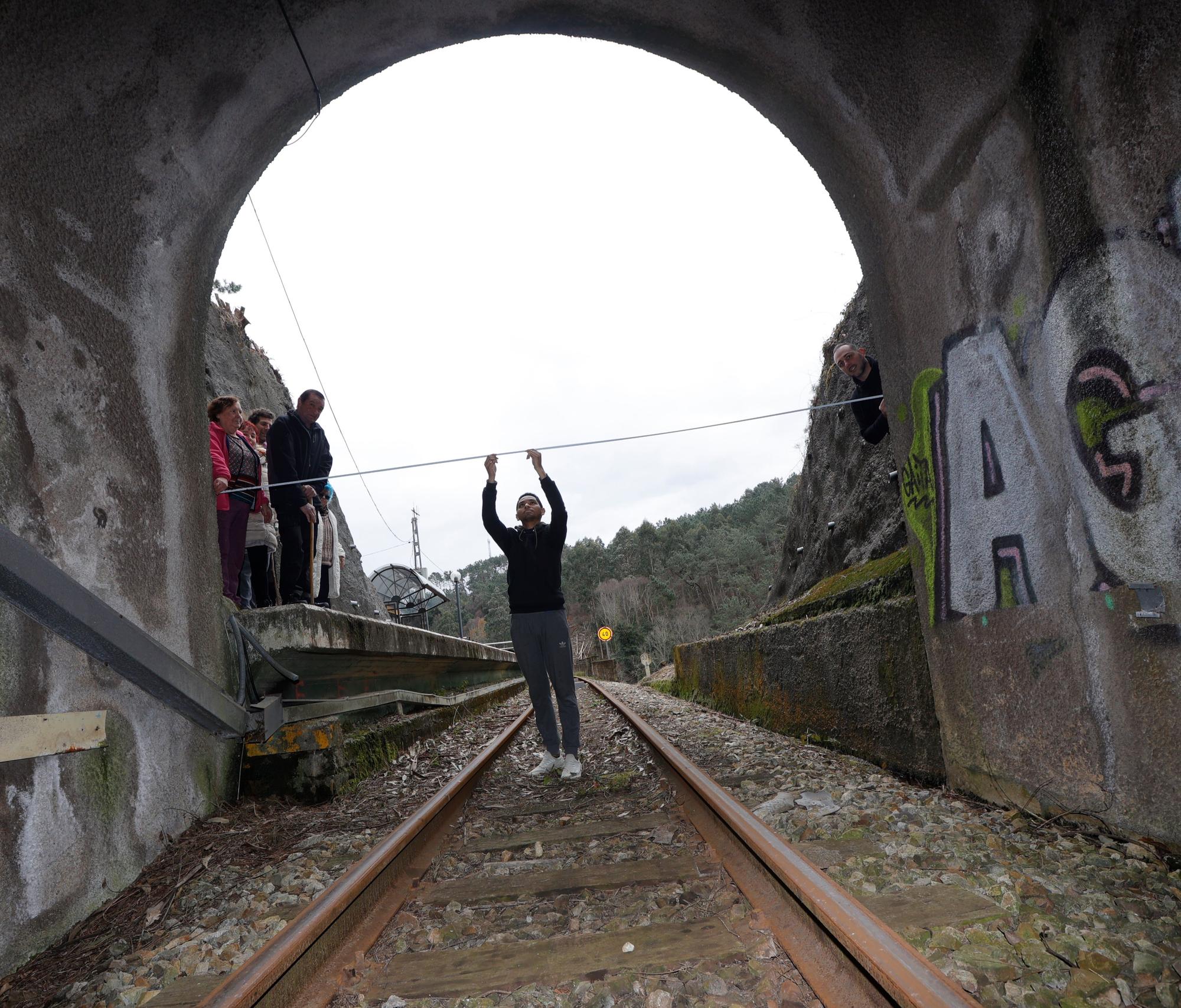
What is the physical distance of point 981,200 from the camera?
3029 mm

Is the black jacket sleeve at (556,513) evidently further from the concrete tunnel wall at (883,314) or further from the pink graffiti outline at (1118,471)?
the pink graffiti outline at (1118,471)

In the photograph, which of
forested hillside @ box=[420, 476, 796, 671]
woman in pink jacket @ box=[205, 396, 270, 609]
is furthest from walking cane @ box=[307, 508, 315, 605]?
forested hillside @ box=[420, 476, 796, 671]

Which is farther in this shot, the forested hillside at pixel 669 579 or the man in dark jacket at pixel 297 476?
the forested hillside at pixel 669 579

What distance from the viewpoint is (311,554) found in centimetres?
539

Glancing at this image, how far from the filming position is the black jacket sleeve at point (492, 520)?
518 cm

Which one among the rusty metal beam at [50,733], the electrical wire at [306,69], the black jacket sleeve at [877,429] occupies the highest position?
the electrical wire at [306,69]

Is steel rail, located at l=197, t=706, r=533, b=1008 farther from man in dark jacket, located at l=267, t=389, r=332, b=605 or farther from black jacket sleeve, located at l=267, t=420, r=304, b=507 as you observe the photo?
black jacket sleeve, located at l=267, t=420, r=304, b=507

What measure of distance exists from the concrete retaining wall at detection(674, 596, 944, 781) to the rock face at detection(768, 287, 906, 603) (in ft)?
3.33

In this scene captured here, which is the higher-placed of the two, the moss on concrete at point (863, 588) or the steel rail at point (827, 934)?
the moss on concrete at point (863, 588)

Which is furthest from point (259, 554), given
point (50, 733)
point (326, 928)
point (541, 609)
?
point (326, 928)

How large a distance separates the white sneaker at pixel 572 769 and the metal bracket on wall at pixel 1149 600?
3630 millimetres

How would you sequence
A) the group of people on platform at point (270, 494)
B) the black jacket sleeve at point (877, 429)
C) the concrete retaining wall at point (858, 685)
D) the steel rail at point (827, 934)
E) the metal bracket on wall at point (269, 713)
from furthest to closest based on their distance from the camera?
the group of people on platform at point (270, 494) < the black jacket sleeve at point (877, 429) < the metal bracket on wall at point (269, 713) < the concrete retaining wall at point (858, 685) < the steel rail at point (827, 934)

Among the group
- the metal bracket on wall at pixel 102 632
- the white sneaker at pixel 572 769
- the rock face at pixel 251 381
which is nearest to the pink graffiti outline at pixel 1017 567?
the white sneaker at pixel 572 769

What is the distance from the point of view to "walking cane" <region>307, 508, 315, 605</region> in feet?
17.5
